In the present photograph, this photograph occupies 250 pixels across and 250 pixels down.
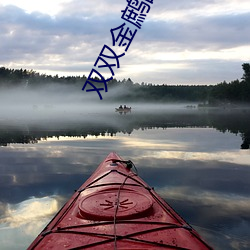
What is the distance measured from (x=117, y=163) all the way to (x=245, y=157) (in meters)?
7.69

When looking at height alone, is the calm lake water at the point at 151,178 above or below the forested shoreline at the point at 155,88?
below

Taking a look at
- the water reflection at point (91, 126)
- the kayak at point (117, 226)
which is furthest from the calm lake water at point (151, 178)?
the water reflection at point (91, 126)

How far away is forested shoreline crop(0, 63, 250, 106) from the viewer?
328 ft

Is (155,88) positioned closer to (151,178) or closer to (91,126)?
(91,126)

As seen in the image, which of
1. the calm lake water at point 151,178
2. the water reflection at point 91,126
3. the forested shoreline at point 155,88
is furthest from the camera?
the forested shoreline at point 155,88

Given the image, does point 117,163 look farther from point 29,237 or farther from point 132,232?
point 132,232

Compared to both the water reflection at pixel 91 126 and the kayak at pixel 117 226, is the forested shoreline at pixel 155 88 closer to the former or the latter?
the water reflection at pixel 91 126

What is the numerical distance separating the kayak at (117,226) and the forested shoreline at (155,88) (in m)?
98.2

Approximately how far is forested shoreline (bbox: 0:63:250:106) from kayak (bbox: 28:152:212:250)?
9822 centimetres

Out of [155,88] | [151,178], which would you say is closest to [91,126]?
[151,178]

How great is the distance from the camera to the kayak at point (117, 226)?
13.6 feet

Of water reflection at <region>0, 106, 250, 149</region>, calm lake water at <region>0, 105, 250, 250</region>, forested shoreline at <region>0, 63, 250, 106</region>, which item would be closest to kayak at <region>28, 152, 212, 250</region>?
calm lake water at <region>0, 105, 250, 250</region>

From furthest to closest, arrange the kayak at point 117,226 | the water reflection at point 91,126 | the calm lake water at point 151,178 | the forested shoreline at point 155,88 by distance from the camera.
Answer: the forested shoreline at point 155,88 < the water reflection at point 91,126 < the calm lake water at point 151,178 < the kayak at point 117,226

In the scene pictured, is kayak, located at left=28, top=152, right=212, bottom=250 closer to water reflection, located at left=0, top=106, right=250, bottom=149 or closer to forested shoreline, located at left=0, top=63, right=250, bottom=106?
water reflection, located at left=0, top=106, right=250, bottom=149
